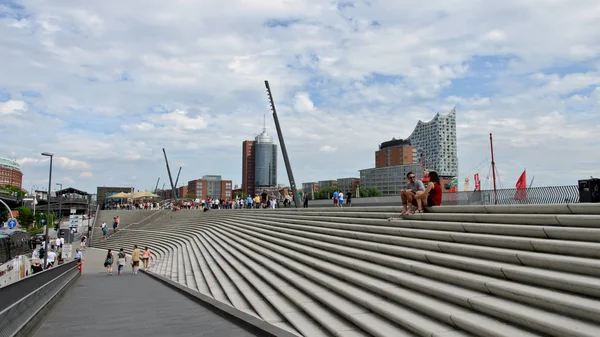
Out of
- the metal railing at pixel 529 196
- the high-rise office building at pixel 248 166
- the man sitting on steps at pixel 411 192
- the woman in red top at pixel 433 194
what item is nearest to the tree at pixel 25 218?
the metal railing at pixel 529 196

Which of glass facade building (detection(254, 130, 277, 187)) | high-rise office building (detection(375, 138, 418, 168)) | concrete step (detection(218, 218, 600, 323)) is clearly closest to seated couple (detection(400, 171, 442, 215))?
concrete step (detection(218, 218, 600, 323))

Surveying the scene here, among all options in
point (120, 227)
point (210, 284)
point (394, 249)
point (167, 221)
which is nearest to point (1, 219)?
point (120, 227)

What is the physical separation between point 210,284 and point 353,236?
13.7ft

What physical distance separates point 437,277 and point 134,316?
5.85 metres

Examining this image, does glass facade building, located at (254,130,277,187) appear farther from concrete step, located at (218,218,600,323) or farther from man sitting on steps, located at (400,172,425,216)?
concrete step, located at (218,218,600,323)

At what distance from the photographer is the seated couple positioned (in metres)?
9.42

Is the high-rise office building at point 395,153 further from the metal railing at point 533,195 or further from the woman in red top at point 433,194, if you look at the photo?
the woman in red top at point 433,194

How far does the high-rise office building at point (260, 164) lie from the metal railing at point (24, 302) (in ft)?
502

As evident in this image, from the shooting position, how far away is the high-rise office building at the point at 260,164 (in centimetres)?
16900

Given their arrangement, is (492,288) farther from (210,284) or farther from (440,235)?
(210,284)

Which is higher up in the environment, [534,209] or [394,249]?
[534,209]

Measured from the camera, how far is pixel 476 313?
4770 millimetres

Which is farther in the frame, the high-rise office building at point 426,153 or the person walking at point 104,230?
the high-rise office building at point 426,153

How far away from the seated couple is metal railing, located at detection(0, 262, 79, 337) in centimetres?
733
